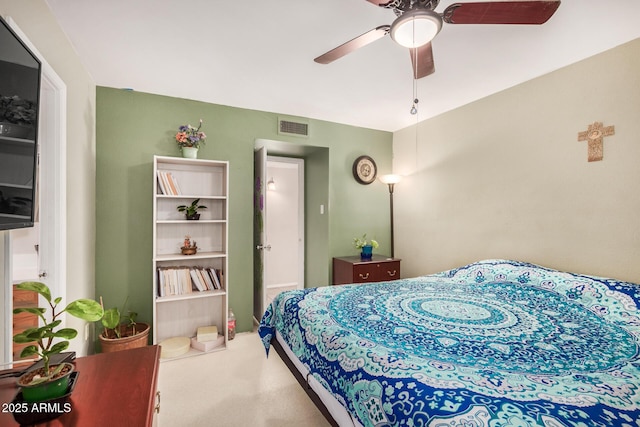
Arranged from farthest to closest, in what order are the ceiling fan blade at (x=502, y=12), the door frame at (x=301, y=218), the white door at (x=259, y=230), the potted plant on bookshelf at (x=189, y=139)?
the door frame at (x=301, y=218) < the white door at (x=259, y=230) < the potted plant on bookshelf at (x=189, y=139) < the ceiling fan blade at (x=502, y=12)

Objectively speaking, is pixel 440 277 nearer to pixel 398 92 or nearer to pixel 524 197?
pixel 524 197

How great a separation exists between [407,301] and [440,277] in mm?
1016

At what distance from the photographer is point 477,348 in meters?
1.36

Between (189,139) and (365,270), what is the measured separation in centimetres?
243

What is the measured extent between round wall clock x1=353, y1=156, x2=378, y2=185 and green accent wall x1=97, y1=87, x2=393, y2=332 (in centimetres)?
8

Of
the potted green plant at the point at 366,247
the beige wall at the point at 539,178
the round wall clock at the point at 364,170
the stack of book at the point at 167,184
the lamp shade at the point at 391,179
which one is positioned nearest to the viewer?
the beige wall at the point at 539,178

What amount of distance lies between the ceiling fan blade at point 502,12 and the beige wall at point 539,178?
1.28 m

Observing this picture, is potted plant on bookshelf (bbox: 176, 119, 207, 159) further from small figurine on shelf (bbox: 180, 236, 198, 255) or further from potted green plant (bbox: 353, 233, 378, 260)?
potted green plant (bbox: 353, 233, 378, 260)

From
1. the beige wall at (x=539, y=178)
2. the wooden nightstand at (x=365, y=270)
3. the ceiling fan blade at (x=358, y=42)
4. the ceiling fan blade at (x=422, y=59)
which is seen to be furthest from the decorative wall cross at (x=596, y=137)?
the wooden nightstand at (x=365, y=270)

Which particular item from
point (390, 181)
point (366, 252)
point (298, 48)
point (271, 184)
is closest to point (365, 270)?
point (366, 252)

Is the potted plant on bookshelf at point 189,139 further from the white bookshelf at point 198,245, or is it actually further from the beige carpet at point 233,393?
the beige carpet at point 233,393

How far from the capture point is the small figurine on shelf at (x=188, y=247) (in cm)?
298

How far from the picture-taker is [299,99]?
10.3 feet

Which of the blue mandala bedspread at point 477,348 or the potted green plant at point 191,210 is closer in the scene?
the blue mandala bedspread at point 477,348
